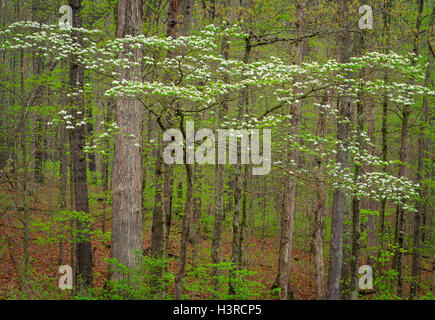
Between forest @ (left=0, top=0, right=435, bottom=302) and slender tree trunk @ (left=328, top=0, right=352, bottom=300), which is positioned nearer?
forest @ (left=0, top=0, right=435, bottom=302)

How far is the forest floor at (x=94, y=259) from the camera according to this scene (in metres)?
8.31

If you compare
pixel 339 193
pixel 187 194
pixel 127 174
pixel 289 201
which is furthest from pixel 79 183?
pixel 339 193

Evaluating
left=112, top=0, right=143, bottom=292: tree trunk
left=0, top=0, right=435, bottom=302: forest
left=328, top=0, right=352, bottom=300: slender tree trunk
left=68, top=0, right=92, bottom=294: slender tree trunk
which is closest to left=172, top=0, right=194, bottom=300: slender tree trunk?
left=0, top=0, right=435, bottom=302: forest

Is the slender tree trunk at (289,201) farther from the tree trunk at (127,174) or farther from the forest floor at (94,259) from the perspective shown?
the tree trunk at (127,174)

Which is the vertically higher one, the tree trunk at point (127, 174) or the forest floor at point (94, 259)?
the tree trunk at point (127, 174)

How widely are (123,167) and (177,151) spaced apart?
3.88 feet

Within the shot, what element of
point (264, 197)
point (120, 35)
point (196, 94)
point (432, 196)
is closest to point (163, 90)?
point (196, 94)

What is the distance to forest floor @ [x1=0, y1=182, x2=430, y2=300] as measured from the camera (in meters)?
8.31

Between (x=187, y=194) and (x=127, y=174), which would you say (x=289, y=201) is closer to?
(x=187, y=194)

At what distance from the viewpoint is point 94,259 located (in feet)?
41.6

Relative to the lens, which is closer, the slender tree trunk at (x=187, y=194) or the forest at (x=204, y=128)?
the slender tree trunk at (x=187, y=194)

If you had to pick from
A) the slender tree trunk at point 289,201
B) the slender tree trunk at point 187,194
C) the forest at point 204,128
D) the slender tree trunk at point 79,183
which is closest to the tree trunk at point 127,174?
the forest at point 204,128

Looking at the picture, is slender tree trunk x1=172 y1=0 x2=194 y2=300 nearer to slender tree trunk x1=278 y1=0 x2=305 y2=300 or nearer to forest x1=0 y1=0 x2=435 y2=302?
forest x1=0 y1=0 x2=435 y2=302
